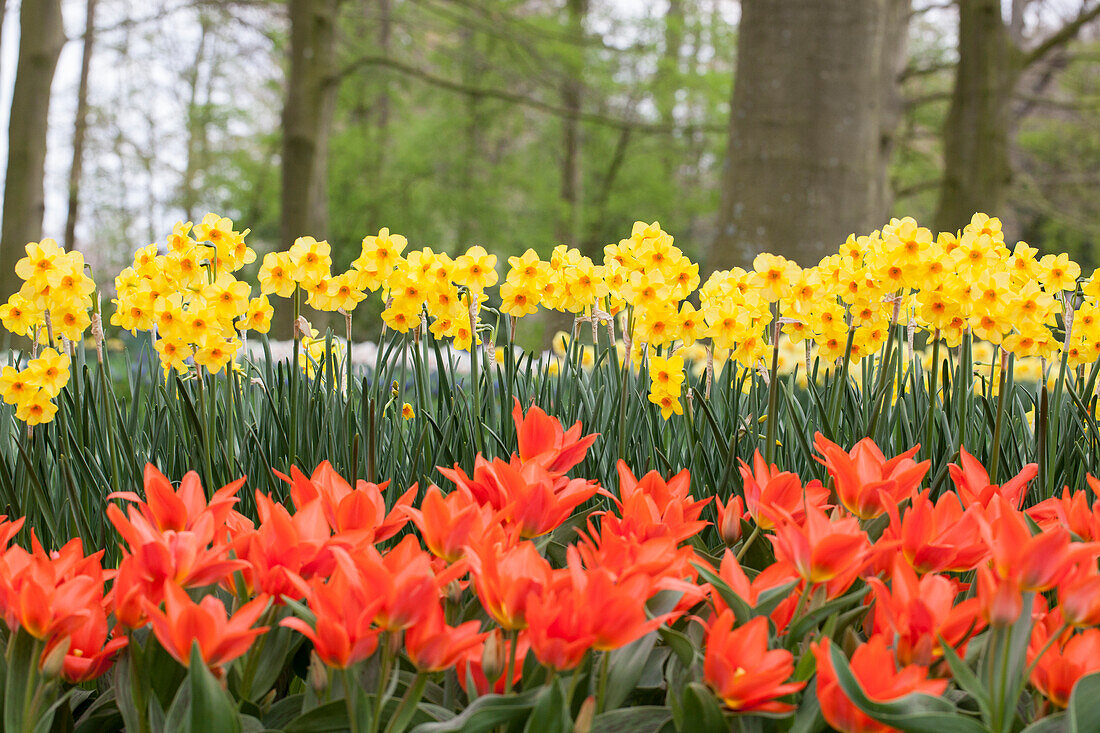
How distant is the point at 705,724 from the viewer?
830 millimetres

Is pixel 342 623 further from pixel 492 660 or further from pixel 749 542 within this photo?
pixel 749 542

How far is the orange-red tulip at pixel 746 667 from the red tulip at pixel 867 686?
0.03 m

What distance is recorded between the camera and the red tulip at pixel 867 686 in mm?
801

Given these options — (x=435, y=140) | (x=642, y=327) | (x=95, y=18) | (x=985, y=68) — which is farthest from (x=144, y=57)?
(x=642, y=327)

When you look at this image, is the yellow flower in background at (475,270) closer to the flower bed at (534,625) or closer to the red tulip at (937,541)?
the flower bed at (534,625)

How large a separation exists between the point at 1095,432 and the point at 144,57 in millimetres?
15515

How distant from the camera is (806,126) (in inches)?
199

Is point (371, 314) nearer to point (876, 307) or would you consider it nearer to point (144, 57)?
point (144, 57)

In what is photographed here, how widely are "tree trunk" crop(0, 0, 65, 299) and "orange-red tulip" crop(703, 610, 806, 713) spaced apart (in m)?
7.19

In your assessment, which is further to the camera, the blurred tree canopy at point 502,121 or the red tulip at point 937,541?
the blurred tree canopy at point 502,121

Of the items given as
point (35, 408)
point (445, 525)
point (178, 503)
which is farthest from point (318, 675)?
point (35, 408)

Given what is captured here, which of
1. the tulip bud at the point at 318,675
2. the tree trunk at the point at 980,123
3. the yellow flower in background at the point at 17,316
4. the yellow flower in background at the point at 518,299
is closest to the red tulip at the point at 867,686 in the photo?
the tulip bud at the point at 318,675

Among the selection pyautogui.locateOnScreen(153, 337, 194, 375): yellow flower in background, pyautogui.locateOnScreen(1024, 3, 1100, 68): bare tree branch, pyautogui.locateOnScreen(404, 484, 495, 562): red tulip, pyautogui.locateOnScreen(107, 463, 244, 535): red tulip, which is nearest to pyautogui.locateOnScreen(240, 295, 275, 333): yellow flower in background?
pyautogui.locateOnScreen(153, 337, 194, 375): yellow flower in background

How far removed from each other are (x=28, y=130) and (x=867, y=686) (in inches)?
298
